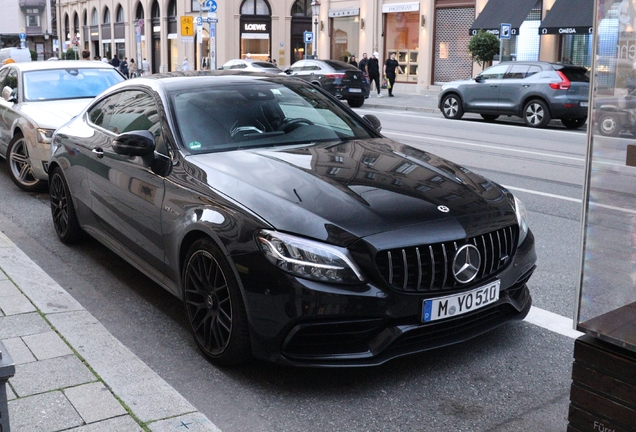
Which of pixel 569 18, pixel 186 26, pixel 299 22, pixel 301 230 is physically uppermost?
pixel 299 22

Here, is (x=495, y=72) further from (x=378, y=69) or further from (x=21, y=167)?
(x=21, y=167)

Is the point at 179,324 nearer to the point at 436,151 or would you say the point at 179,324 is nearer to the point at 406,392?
the point at 406,392

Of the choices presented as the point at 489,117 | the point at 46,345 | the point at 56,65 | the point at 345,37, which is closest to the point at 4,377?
the point at 46,345

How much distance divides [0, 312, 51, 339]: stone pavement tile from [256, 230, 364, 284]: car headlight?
1576mm

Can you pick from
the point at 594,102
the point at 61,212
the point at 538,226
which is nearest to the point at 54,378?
the point at 594,102

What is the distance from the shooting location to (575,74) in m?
18.9

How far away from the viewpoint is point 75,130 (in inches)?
253

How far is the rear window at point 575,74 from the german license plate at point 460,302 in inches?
629

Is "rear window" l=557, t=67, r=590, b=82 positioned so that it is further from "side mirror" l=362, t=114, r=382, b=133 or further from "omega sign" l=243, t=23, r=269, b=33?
"omega sign" l=243, t=23, r=269, b=33

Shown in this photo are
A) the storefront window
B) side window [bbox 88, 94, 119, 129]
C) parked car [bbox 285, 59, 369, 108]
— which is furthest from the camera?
the storefront window

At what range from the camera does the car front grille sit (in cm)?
366

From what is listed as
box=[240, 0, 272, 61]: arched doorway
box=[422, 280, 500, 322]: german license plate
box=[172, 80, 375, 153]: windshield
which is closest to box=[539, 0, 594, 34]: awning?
box=[172, 80, 375, 153]: windshield

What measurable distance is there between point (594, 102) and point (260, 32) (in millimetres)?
51765

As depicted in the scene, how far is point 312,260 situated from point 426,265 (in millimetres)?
557
